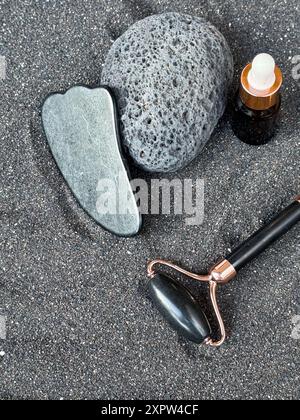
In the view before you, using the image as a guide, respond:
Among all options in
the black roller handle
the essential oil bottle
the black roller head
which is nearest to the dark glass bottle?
the essential oil bottle

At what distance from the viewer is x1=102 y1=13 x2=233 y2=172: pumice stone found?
3.19 ft

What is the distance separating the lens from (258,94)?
939 millimetres

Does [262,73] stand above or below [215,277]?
above

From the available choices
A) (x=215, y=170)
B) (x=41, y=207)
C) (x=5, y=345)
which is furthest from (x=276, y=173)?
(x=5, y=345)

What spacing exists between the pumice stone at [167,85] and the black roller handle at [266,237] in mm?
140

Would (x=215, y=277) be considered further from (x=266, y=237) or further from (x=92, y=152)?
(x=92, y=152)

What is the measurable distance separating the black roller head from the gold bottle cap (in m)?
0.25

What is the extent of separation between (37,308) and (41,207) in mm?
137

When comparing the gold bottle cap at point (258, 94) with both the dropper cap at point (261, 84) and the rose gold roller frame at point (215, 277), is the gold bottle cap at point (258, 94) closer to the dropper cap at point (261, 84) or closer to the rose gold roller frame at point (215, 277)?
the dropper cap at point (261, 84)

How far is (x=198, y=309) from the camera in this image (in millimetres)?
988

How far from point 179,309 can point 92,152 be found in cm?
23

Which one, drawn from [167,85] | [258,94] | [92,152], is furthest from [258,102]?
[92,152]
